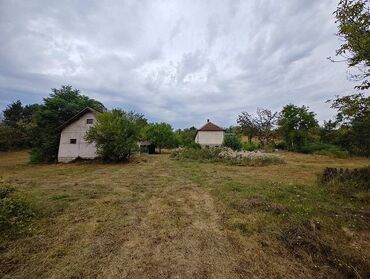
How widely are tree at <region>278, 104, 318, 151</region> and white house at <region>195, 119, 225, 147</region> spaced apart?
11.0 meters

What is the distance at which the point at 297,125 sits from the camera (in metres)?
34.7

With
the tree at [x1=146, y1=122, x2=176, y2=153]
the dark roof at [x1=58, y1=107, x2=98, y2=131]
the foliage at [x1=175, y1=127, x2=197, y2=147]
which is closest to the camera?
the dark roof at [x1=58, y1=107, x2=98, y2=131]

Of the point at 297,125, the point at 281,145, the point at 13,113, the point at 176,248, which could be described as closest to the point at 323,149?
the point at 297,125

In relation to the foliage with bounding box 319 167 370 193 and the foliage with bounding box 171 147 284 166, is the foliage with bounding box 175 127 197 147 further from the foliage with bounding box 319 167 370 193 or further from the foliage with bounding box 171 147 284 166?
the foliage with bounding box 319 167 370 193

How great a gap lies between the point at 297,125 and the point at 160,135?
79.0 feet

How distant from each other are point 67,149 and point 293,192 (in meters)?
20.4

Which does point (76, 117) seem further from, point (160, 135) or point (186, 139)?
point (186, 139)

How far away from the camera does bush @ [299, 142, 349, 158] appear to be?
90.1ft

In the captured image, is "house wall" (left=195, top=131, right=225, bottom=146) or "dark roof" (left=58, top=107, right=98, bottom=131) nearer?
"dark roof" (left=58, top=107, right=98, bottom=131)

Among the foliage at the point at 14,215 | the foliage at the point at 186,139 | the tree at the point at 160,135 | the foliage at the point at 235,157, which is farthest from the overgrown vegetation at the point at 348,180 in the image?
the tree at the point at 160,135

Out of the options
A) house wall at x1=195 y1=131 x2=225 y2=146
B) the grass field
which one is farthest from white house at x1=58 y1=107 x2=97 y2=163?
house wall at x1=195 y1=131 x2=225 y2=146

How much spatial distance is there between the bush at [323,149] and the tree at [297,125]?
1098 mm

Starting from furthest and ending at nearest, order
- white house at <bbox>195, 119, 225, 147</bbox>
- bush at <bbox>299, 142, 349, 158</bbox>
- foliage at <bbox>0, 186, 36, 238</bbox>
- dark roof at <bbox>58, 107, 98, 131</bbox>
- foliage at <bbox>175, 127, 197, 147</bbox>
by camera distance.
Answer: white house at <bbox>195, 119, 225, 147</bbox> → foliage at <bbox>175, 127, 197, 147</bbox> → bush at <bbox>299, 142, 349, 158</bbox> → dark roof at <bbox>58, 107, 98, 131</bbox> → foliage at <bbox>0, 186, 36, 238</bbox>

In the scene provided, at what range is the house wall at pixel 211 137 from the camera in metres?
37.6
